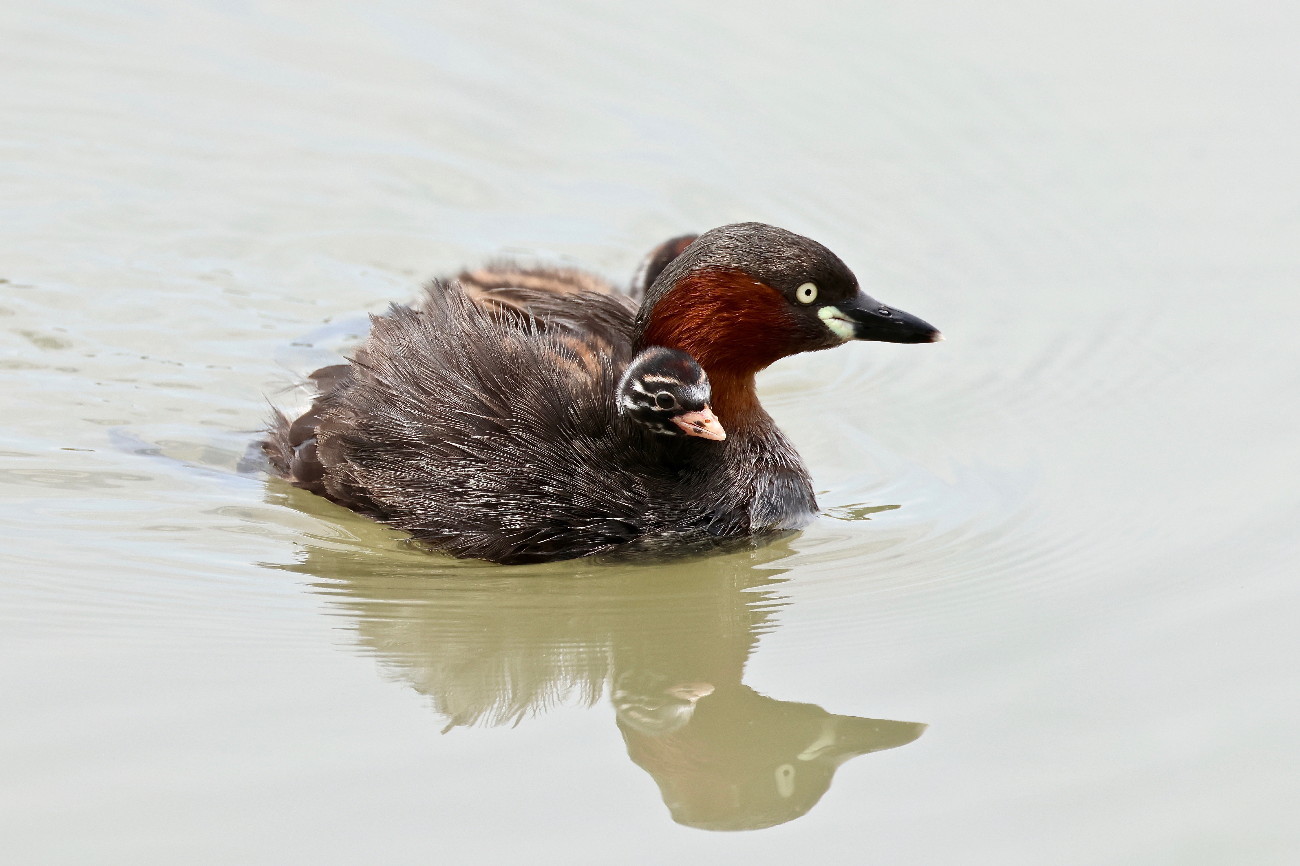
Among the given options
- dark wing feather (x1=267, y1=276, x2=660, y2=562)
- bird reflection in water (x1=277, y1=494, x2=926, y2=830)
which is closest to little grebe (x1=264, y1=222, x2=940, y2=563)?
dark wing feather (x1=267, y1=276, x2=660, y2=562)

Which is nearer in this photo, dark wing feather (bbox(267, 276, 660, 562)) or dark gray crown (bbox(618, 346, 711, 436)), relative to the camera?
dark gray crown (bbox(618, 346, 711, 436))

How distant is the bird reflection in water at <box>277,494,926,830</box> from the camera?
13.7 ft

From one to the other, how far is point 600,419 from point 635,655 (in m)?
1.01

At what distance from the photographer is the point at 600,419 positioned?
18.2 feet

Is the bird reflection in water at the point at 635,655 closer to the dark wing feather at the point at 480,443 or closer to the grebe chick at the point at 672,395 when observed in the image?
the dark wing feather at the point at 480,443

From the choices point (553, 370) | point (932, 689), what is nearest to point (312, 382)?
point (553, 370)

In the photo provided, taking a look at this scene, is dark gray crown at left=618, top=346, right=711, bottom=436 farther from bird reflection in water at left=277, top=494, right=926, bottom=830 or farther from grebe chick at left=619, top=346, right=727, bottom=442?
bird reflection in water at left=277, top=494, right=926, bottom=830

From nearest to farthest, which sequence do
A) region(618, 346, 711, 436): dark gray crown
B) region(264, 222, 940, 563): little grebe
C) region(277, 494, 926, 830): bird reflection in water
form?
region(277, 494, 926, 830): bird reflection in water < region(618, 346, 711, 436): dark gray crown < region(264, 222, 940, 563): little grebe

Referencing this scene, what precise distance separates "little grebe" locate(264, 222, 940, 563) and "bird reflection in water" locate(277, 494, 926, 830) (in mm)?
142

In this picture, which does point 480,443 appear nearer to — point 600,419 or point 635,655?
point 600,419

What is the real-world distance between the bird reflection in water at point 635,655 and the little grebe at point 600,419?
0.14 m

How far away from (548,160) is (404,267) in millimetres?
1270

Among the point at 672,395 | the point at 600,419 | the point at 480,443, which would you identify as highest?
the point at 672,395

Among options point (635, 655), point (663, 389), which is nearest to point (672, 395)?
point (663, 389)
